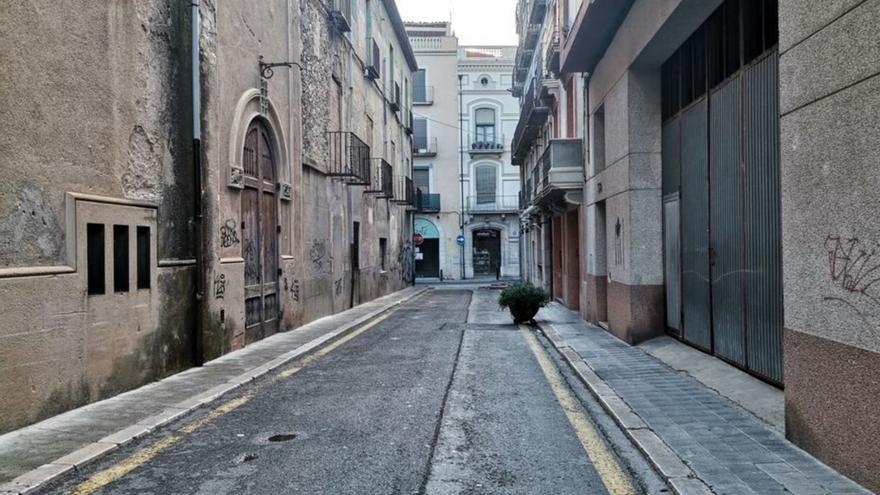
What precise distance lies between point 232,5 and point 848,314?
31.4 feet

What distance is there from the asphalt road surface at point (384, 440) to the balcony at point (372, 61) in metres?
15.2

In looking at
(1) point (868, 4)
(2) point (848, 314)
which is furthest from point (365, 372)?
(1) point (868, 4)

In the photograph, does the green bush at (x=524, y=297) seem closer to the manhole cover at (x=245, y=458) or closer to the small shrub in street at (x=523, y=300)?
the small shrub in street at (x=523, y=300)

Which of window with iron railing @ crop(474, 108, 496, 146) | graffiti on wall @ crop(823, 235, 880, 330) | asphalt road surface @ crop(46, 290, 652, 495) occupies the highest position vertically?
window with iron railing @ crop(474, 108, 496, 146)

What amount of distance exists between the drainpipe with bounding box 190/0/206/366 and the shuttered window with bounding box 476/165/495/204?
36990mm

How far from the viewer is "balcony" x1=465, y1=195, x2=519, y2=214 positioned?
4478cm

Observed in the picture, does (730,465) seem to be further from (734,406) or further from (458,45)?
(458,45)

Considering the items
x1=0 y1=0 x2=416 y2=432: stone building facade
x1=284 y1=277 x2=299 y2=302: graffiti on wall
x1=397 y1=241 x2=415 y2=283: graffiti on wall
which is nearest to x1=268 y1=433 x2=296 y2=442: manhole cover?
x1=0 y1=0 x2=416 y2=432: stone building facade

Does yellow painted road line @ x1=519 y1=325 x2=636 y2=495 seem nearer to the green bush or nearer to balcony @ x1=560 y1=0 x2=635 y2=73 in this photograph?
the green bush

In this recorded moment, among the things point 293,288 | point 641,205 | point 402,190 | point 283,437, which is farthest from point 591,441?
point 402,190

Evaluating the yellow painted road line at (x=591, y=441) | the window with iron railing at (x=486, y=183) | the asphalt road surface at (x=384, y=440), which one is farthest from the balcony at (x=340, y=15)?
the window with iron railing at (x=486, y=183)

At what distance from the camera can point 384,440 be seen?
5.30 meters

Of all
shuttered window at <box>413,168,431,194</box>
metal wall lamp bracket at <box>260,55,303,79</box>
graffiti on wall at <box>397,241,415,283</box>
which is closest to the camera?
metal wall lamp bracket at <box>260,55,303,79</box>

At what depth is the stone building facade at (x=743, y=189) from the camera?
4.10 meters
